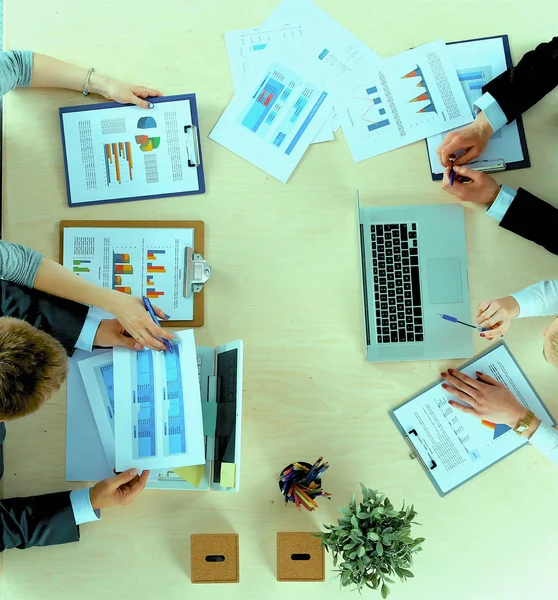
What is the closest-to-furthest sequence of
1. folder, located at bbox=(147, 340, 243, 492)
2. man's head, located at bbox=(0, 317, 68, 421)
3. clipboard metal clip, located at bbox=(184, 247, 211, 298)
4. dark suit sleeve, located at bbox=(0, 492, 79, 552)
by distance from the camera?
man's head, located at bbox=(0, 317, 68, 421) → folder, located at bbox=(147, 340, 243, 492) → dark suit sleeve, located at bbox=(0, 492, 79, 552) → clipboard metal clip, located at bbox=(184, 247, 211, 298)

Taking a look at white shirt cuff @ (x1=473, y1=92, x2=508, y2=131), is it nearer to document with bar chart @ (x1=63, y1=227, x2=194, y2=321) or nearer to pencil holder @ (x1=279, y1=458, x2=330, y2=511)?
document with bar chart @ (x1=63, y1=227, x2=194, y2=321)

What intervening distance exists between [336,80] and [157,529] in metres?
1.12

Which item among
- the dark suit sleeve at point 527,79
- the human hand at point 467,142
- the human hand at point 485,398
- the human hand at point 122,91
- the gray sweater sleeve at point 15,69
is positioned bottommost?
the human hand at point 485,398

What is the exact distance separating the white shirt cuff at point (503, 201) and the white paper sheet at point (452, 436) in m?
0.42

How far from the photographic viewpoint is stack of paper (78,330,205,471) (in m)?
1.18

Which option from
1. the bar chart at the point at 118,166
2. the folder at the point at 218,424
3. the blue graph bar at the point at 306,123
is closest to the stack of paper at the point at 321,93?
the blue graph bar at the point at 306,123

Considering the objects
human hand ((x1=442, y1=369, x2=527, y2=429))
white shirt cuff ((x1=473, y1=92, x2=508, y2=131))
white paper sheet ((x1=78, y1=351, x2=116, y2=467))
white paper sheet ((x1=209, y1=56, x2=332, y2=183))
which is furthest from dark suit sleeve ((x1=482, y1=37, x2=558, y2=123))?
white paper sheet ((x1=78, y1=351, x2=116, y2=467))

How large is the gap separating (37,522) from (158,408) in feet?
1.22

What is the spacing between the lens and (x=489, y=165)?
139 cm

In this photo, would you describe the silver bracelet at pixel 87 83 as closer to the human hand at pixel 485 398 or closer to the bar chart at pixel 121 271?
the bar chart at pixel 121 271

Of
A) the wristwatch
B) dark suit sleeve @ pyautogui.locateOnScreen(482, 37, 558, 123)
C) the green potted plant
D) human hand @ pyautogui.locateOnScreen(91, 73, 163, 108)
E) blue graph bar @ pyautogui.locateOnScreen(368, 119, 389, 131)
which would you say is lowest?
the green potted plant

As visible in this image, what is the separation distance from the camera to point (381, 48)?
4.69ft

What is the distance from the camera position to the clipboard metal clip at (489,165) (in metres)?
1.39

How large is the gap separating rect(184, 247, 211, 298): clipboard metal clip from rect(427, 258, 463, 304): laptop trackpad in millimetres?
514
